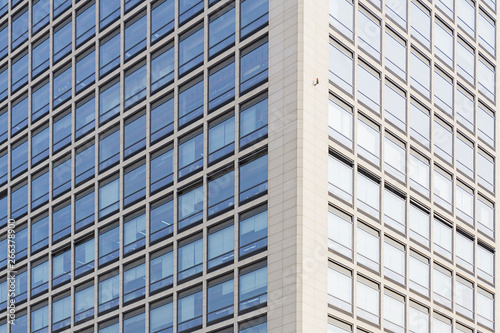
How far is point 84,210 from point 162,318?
11.2m

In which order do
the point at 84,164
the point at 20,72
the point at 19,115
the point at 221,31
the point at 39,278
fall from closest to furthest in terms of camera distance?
the point at 221,31 → the point at 84,164 → the point at 39,278 → the point at 19,115 → the point at 20,72

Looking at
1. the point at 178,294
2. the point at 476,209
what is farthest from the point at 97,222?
the point at 476,209

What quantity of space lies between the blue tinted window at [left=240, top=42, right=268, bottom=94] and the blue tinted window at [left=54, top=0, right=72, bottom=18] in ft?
64.9

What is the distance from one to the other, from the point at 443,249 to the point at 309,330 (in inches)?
575

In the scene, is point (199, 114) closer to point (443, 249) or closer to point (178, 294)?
point (178, 294)

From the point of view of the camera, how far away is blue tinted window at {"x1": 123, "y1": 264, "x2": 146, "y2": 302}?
233 ft

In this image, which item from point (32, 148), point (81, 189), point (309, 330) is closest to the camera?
point (309, 330)

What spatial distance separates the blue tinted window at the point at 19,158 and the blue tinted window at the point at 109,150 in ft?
29.0

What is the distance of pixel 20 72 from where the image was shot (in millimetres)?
86750

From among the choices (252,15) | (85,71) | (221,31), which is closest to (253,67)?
(252,15)

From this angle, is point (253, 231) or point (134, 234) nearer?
point (253, 231)

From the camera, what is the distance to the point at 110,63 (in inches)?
3071

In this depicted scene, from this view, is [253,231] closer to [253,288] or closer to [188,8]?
[253,288]

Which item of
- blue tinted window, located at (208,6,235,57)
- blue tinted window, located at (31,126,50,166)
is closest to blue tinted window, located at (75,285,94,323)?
blue tinted window, located at (31,126,50,166)
